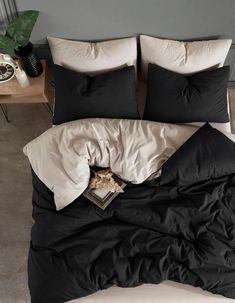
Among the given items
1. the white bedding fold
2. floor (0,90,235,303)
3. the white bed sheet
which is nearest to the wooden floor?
floor (0,90,235,303)

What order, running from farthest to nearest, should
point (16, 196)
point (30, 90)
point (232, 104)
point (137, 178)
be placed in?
point (232, 104)
point (16, 196)
point (30, 90)
point (137, 178)

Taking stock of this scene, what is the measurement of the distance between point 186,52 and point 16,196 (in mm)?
1440

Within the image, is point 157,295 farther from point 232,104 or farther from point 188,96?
point 232,104

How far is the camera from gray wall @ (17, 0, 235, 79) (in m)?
1.71

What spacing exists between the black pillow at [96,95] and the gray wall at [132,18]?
0.85 ft

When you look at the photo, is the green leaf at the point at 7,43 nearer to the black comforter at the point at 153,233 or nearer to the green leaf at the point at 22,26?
the green leaf at the point at 22,26

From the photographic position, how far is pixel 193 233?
5.06 ft

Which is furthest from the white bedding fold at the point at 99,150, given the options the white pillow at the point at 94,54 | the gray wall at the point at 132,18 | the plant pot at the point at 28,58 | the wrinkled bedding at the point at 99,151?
the gray wall at the point at 132,18

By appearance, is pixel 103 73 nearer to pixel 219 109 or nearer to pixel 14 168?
pixel 219 109

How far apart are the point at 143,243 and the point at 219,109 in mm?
874

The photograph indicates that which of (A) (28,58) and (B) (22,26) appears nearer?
(B) (22,26)

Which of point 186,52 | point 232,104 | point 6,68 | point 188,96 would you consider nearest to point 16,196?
point 6,68

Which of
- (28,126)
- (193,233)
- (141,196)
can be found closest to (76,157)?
(141,196)

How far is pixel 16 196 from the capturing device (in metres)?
2.12
